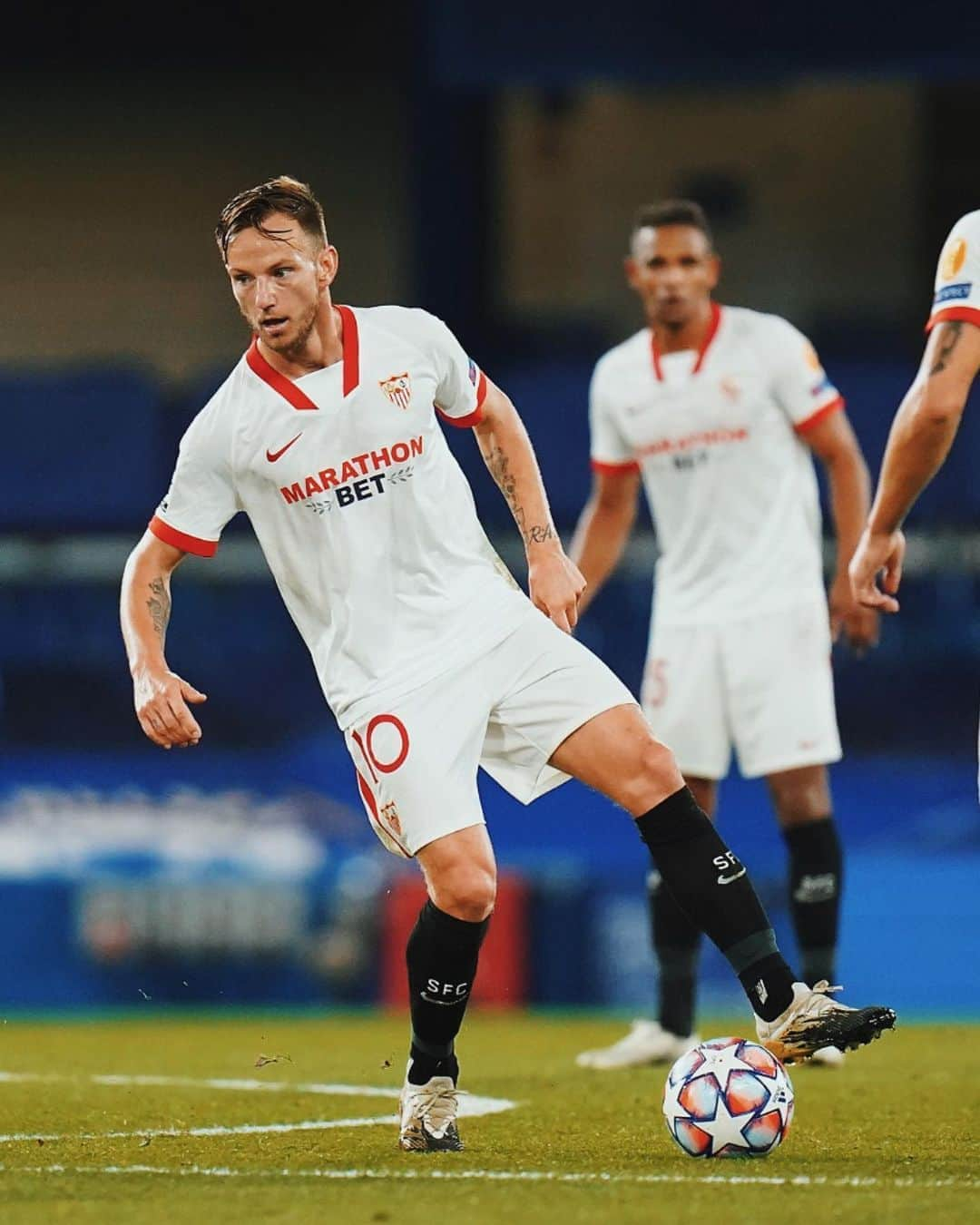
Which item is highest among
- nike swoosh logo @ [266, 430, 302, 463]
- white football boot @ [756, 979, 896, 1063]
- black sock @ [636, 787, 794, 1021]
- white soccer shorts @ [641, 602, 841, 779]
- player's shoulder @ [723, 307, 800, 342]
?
player's shoulder @ [723, 307, 800, 342]

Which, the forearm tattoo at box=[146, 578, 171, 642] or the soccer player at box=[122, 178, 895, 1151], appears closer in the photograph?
the soccer player at box=[122, 178, 895, 1151]

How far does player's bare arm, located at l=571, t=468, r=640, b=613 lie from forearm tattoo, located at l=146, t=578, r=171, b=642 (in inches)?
93.3

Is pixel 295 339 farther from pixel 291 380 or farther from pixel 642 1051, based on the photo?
pixel 642 1051

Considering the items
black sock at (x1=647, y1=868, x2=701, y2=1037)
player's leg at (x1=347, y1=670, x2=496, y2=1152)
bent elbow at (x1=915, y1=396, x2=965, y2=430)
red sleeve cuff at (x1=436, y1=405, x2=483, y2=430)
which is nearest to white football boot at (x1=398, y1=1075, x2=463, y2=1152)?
player's leg at (x1=347, y1=670, x2=496, y2=1152)

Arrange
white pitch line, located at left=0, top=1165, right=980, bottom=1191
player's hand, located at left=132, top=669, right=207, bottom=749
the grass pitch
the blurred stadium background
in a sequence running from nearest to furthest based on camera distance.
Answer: the grass pitch < white pitch line, located at left=0, top=1165, right=980, bottom=1191 < player's hand, located at left=132, top=669, right=207, bottom=749 < the blurred stadium background

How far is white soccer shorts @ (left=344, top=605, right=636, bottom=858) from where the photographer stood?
494 cm

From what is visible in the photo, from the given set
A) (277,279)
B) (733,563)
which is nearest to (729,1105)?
(277,279)

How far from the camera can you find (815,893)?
22.9 ft

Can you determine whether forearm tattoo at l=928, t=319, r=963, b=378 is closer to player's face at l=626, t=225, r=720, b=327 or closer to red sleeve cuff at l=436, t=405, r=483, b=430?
red sleeve cuff at l=436, t=405, r=483, b=430

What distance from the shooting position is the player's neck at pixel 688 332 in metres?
7.25

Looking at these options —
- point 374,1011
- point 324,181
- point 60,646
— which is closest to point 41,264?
point 324,181

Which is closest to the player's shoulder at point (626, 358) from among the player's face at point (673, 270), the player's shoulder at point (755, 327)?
the player's face at point (673, 270)

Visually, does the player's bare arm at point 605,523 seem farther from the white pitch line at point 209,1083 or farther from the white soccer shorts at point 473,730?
the white soccer shorts at point 473,730

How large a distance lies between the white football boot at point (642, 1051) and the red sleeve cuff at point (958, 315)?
2.94 m
